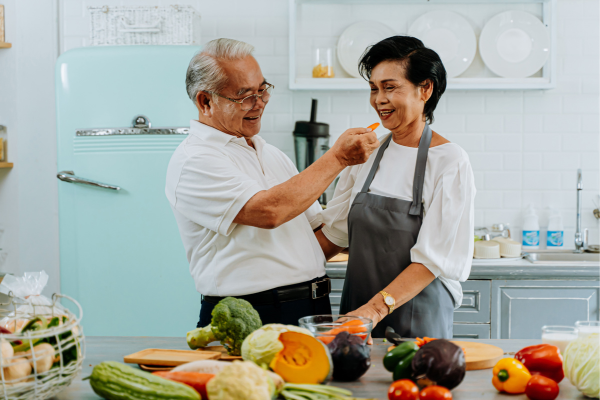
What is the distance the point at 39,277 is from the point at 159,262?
1.67 meters

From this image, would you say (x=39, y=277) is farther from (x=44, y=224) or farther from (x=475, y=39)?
(x=475, y=39)

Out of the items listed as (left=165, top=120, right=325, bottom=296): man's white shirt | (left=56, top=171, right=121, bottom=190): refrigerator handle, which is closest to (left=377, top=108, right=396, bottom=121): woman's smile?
(left=165, top=120, right=325, bottom=296): man's white shirt

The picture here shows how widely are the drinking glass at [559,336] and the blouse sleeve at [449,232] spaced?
404mm

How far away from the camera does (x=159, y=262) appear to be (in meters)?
3.06

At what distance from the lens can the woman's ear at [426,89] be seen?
1.83 metres

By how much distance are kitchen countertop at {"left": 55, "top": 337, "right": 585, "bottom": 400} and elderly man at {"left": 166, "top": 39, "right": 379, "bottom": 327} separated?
33 centimetres

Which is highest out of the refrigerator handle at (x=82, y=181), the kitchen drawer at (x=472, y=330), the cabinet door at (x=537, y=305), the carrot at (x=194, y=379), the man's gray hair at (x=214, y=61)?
the man's gray hair at (x=214, y=61)

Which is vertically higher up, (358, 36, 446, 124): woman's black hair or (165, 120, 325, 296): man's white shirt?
(358, 36, 446, 124): woman's black hair

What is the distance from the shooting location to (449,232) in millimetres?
1663

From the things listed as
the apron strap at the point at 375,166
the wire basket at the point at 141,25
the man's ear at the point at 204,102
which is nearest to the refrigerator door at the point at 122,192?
the wire basket at the point at 141,25

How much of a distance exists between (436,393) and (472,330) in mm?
1936

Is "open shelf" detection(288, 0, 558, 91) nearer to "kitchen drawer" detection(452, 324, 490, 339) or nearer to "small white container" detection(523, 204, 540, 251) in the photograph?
"small white container" detection(523, 204, 540, 251)

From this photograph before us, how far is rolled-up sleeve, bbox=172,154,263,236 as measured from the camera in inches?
65.0

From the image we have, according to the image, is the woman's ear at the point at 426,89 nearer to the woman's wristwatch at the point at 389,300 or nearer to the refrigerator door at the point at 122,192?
the woman's wristwatch at the point at 389,300
